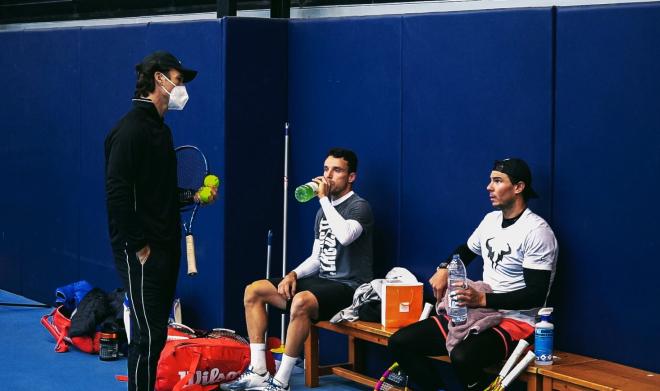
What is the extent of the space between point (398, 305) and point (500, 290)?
0.75 metres

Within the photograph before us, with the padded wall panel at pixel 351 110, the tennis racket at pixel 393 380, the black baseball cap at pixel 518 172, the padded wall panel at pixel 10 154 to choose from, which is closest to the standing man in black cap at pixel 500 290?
the black baseball cap at pixel 518 172

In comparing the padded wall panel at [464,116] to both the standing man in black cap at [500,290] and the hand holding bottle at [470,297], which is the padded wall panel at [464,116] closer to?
the standing man in black cap at [500,290]

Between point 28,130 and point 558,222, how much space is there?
5.36 meters

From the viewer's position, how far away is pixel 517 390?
6.05 meters

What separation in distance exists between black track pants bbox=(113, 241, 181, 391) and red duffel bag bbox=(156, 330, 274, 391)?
0.99m

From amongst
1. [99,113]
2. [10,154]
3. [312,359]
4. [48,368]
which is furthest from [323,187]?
[10,154]

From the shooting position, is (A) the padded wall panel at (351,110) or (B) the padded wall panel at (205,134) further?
(B) the padded wall panel at (205,134)

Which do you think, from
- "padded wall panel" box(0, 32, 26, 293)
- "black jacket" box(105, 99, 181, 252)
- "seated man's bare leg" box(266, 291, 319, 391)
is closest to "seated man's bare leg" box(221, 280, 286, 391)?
"seated man's bare leg" box(266, 291, 319, 391)

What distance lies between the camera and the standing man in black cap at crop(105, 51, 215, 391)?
5.36m

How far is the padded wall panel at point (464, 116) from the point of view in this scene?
235 inches

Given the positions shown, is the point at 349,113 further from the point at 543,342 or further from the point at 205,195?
the point at 543,342

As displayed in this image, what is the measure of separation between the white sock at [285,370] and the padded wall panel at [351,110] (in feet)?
2.89

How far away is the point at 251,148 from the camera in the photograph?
7461 millimetres

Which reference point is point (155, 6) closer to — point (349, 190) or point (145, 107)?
point (349, 190)
